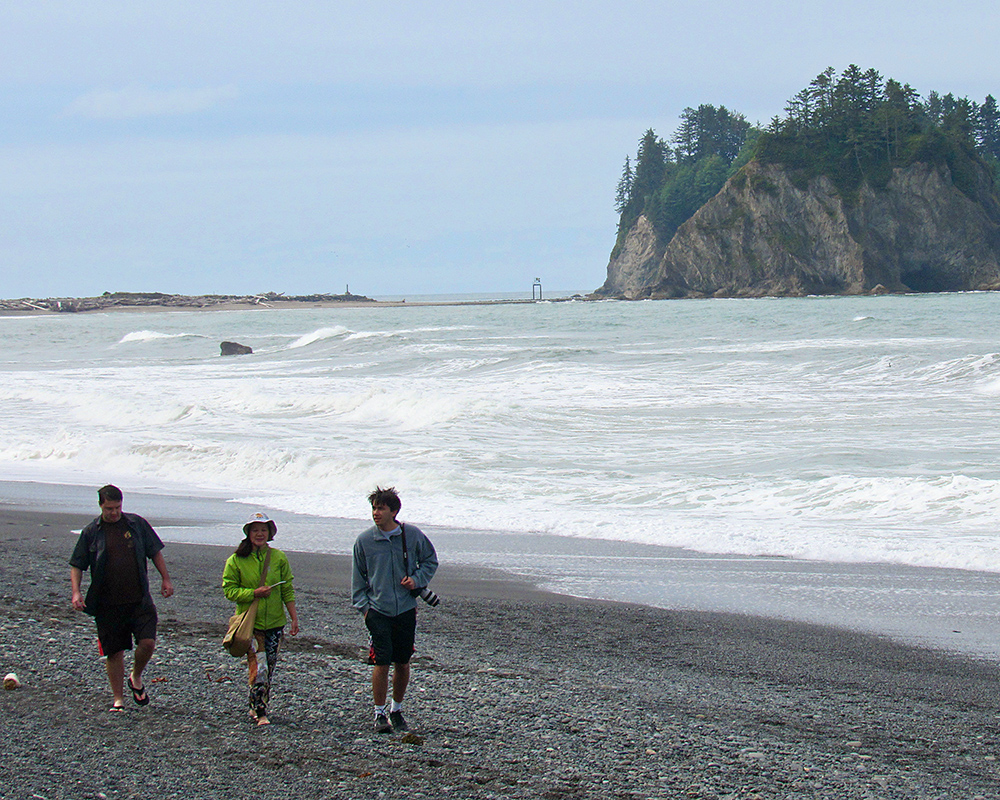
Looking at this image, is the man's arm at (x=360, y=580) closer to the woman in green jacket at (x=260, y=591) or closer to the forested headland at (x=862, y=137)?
the woman in green jacket at (x=260, y=591)

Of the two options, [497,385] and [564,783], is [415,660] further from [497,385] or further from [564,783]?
[497,385]

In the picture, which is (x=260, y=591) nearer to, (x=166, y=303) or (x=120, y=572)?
(x=120, y=572)

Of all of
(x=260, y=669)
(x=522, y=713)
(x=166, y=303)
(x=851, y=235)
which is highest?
(x=851, y=235)

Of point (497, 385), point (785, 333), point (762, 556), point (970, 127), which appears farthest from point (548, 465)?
point (970, 127)

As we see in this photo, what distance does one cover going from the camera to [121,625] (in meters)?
4.97

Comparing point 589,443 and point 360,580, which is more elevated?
point 360,580

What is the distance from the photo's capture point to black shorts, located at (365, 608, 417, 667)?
15.6 feet

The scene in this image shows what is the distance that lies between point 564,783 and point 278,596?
1663 millimetres

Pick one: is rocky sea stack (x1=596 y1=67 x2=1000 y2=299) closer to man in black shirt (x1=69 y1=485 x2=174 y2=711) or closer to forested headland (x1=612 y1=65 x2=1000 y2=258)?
forested headland (x1=612 y1=65 x2=1000 y2=258)

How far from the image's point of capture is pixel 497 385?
2727 centimetres

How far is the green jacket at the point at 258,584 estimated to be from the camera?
4.79 meters

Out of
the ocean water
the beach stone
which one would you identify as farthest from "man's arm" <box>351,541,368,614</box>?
the beach stone

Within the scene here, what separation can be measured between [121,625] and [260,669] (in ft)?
2.47

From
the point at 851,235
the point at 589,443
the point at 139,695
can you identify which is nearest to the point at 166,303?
the point at 851,235
